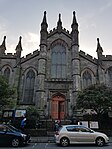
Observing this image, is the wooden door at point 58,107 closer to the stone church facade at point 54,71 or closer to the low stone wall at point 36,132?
the stone church facade at point 54,71

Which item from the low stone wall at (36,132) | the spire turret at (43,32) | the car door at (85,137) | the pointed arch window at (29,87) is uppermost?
the spire turret at (43,32)

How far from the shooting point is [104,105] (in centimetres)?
1870

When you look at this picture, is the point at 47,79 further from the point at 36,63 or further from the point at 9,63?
the point at 9,63

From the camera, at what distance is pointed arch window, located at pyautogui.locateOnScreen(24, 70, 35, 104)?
26.9 meters

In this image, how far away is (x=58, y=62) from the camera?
29656 millimetres

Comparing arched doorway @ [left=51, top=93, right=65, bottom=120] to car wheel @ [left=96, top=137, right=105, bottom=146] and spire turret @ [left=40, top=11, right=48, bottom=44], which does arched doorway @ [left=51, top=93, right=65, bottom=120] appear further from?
car wheel @ [left=96, top=137, right=105, bottom=146]

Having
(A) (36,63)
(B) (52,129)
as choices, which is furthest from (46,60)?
(B) (52,129)

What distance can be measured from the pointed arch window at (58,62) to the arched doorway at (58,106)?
3811 mm

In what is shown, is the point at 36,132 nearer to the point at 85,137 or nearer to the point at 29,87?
the point at 85,137

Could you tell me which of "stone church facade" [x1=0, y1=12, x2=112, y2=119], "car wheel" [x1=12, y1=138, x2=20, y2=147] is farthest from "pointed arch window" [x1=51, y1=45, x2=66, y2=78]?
"car wheel" [x1=12, y1=138, x2=20, y2=147]

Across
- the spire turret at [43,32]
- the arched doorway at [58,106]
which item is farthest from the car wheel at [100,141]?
the spire turret at [43,32]

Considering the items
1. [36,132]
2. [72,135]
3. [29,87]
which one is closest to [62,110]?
[29,87]

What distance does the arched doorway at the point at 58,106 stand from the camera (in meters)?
25.8

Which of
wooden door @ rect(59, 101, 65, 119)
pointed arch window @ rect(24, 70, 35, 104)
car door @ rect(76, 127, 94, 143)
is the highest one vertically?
pointed arch window @ rect(24, 70, 35, 104)
